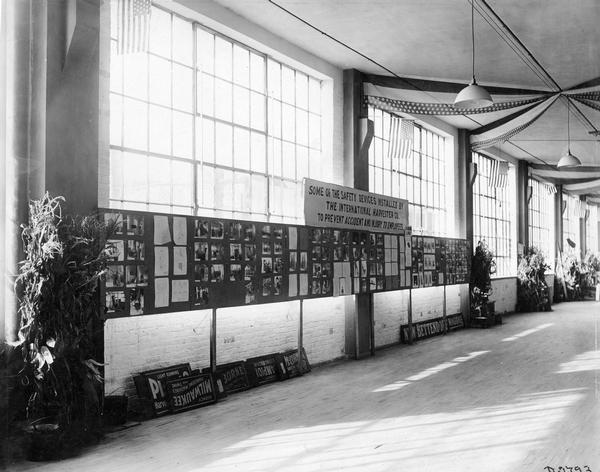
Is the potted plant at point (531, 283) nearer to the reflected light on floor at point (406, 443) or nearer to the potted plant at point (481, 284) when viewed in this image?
the potted plant at point (481, 284)

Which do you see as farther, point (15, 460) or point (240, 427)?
point (240, 427)

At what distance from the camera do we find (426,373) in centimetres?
835

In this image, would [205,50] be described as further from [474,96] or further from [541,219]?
[541,219]

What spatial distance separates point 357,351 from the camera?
968 centimetres

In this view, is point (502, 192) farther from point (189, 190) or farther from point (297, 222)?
point (189, 190)

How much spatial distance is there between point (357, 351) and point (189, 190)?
13.9 feet

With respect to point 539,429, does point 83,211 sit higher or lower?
higher

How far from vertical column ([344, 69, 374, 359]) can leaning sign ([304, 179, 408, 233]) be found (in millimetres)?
437

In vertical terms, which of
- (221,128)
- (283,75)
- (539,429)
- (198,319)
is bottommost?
(539,429)

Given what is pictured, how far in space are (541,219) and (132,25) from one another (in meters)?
19.3

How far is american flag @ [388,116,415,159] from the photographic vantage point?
11.2 m

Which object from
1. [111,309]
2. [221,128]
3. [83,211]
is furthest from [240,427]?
[221,128]

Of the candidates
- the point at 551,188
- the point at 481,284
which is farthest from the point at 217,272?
the point at 551,188

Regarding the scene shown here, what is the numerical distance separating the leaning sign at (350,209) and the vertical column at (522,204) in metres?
9.54
